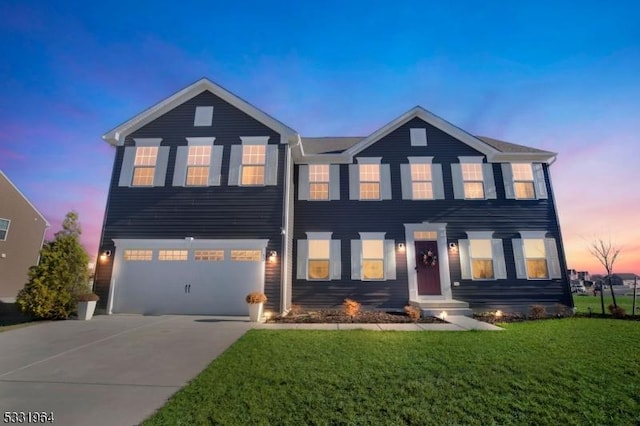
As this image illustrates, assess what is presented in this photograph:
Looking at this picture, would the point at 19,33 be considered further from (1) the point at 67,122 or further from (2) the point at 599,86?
(2) the point at 599,86

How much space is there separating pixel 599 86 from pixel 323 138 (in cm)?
1093

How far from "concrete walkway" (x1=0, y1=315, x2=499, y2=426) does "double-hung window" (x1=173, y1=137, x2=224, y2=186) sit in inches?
210

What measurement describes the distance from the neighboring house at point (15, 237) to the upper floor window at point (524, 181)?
28814mm

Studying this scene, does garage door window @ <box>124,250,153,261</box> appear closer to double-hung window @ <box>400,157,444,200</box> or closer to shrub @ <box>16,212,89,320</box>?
shrub @ <box>16,212,89,320</box>

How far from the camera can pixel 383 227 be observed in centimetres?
1195

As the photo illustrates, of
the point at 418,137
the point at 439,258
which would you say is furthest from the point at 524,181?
the point at 439,258

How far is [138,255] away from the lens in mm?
10484

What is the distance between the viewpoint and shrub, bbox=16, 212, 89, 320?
28.6 ft

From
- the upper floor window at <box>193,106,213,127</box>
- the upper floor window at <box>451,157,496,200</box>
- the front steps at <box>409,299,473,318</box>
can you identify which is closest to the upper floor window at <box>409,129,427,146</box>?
the upper floor window at <box>451,157,496,200</box>

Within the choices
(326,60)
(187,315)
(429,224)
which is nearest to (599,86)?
→ (429,224)

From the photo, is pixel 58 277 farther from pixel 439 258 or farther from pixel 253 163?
pixel 439 258

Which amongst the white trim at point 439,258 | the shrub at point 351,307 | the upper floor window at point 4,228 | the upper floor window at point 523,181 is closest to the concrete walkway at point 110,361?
the shrub at point 351,307

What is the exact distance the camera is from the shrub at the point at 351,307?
1028 centimetres

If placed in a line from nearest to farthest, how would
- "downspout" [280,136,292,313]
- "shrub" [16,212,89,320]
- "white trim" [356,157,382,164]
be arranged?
"shrub" [16,212,89,320], "downspout" [280,136,292,313], "white trim" [356,157,382,164]
